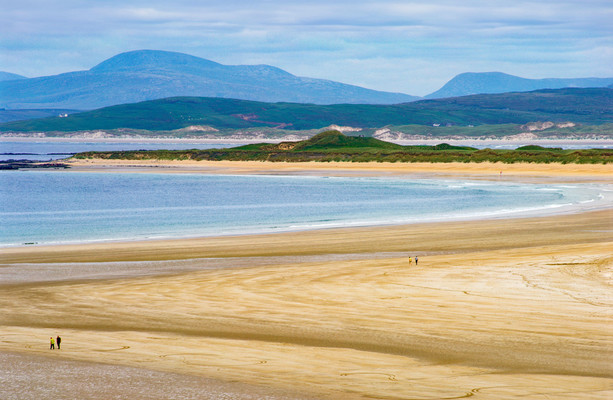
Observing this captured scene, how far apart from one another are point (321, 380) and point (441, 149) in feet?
355

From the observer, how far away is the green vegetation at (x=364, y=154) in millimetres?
94625

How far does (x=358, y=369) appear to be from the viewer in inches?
499

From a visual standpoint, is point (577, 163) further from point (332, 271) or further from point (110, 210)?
point (332, 271)

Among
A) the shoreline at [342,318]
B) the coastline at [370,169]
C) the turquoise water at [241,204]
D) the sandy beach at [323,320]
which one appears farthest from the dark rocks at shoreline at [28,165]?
the shoreline at [342,318]

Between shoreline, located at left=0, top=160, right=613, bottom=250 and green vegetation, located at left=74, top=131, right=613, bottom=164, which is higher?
green vegetation, located at left=74, top=131, right=613, bottom=164

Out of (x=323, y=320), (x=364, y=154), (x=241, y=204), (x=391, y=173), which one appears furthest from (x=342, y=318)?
(x=364, y=154)

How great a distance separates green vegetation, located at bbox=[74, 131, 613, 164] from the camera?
310 ft

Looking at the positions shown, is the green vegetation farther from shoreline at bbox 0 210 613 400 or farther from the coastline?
shoreline at bbox 0 210 613 400

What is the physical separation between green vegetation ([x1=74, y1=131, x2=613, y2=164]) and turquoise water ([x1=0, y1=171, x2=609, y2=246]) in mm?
23368

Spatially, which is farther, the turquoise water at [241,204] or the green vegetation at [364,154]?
the green vegetation at [364,154]

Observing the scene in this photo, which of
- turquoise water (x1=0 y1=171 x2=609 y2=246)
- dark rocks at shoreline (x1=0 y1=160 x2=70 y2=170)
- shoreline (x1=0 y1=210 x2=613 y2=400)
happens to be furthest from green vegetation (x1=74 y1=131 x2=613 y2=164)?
shoreline (x1=0 y1=210 x2=613 y2=400)

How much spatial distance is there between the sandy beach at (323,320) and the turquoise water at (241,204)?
10.3 metres

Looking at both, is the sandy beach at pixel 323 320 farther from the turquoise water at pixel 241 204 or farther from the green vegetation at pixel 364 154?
the green vegetation at pixel 364 154

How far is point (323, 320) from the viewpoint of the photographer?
16156mm
